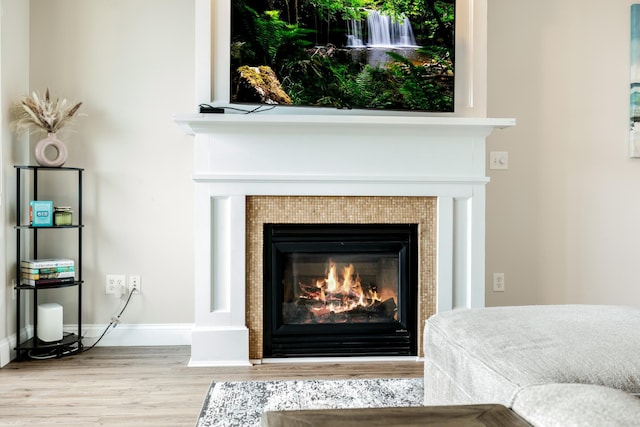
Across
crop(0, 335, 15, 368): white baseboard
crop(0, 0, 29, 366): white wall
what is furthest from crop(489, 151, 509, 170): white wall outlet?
crop(0, 335, 15, 368): white baseboard

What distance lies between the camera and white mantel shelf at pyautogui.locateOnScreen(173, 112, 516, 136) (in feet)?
8.66

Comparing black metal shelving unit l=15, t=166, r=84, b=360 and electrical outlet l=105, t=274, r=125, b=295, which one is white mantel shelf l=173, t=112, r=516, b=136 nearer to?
black metal shelving unit l=15, t=166, r=84, b=360

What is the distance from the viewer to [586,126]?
130 inches

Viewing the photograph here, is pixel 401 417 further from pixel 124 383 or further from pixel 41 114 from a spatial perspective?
pixel 41 114

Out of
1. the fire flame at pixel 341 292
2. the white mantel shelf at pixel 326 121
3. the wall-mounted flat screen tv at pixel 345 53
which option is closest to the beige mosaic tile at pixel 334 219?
the fire flame at pixel 341 292

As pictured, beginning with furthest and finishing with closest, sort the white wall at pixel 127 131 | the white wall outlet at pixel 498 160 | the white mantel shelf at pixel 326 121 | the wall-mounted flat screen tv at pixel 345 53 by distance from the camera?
the white wall outlet at pixel 498 160
the white wall at pixel 127 131
the wall-mounted flat screen tv at pixel 345 53
the white mantel shelf at pixel 326 121

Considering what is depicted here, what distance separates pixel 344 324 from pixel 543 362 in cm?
176

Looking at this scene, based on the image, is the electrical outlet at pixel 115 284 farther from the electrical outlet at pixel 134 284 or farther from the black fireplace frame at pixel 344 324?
the black fireplace frame at pixel 344 324

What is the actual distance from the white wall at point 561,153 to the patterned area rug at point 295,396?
126 centimetres

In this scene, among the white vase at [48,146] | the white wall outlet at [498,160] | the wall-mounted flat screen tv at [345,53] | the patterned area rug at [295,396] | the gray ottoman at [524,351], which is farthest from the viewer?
the white wall outlet at [498,160]

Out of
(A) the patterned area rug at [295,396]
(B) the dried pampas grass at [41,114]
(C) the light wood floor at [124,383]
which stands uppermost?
(B) the dried pampas grass at [41,114]

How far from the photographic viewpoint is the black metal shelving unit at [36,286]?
2836mm

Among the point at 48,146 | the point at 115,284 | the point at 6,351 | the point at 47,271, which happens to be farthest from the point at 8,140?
the point at 6,351

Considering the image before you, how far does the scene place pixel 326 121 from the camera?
2658mm
